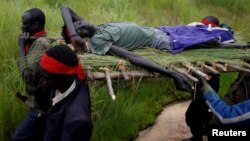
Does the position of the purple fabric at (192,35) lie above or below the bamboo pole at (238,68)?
above

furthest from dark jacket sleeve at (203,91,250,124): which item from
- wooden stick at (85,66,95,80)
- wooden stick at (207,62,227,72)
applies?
wooden stick at (85,66,95,80)

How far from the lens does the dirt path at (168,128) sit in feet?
16.5

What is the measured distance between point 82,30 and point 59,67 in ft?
3.09

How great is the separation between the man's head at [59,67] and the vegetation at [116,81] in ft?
2.78

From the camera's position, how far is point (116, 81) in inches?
164

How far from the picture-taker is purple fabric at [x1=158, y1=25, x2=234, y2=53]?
3723 millimetres

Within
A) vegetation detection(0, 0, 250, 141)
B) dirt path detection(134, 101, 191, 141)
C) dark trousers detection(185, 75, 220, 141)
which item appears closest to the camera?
vegetation detection(0, 0, 250, 141)

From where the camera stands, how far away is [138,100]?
18.1ft

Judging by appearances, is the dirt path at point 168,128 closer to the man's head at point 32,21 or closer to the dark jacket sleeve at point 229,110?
the dark jacket sleeve at point 229,110

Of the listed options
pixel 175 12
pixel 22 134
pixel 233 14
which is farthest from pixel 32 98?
pixel 233 14

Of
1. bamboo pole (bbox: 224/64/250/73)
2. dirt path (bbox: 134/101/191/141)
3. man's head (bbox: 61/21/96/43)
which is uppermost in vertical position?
man's head (bbox: 61/21/96/43)

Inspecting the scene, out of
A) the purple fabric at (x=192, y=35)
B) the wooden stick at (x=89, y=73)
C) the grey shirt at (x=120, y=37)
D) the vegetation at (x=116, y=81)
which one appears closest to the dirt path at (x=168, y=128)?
the vegetation at (x=116, y=81)

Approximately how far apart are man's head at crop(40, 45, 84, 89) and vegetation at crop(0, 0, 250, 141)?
0.85 metres

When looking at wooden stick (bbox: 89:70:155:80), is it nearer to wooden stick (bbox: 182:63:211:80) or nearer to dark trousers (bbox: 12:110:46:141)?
wooden stick (bbox: 182:63:211:80)
